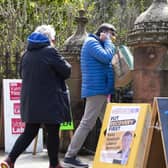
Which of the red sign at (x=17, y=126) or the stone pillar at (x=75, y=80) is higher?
the stone pillar at (x=75, y=80)

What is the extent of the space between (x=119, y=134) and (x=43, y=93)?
3.59 ft

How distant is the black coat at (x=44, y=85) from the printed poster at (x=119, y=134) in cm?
67

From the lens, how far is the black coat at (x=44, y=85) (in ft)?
21.7

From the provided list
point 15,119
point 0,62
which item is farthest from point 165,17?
point 0,62

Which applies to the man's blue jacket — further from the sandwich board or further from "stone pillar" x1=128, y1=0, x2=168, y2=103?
the sandwich board

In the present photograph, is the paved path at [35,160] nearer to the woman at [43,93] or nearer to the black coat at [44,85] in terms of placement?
the woman at [43,93]

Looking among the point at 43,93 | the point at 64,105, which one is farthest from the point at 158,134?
the point at 43,93

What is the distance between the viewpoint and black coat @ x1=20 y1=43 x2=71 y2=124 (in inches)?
261

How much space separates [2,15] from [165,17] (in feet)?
25.5

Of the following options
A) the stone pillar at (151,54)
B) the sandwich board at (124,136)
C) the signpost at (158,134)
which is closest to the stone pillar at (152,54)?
the stone pillar at (151,54)

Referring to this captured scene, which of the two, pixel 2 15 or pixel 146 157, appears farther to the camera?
pixel 2 15

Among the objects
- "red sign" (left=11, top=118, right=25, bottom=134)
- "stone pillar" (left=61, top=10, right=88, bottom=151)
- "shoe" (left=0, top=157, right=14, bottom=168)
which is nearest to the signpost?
"shoe" (left=0, top=157, right=14, bottom=168)

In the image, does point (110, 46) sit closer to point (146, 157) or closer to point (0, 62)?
point (146, 157)

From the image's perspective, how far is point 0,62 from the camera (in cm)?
1062
